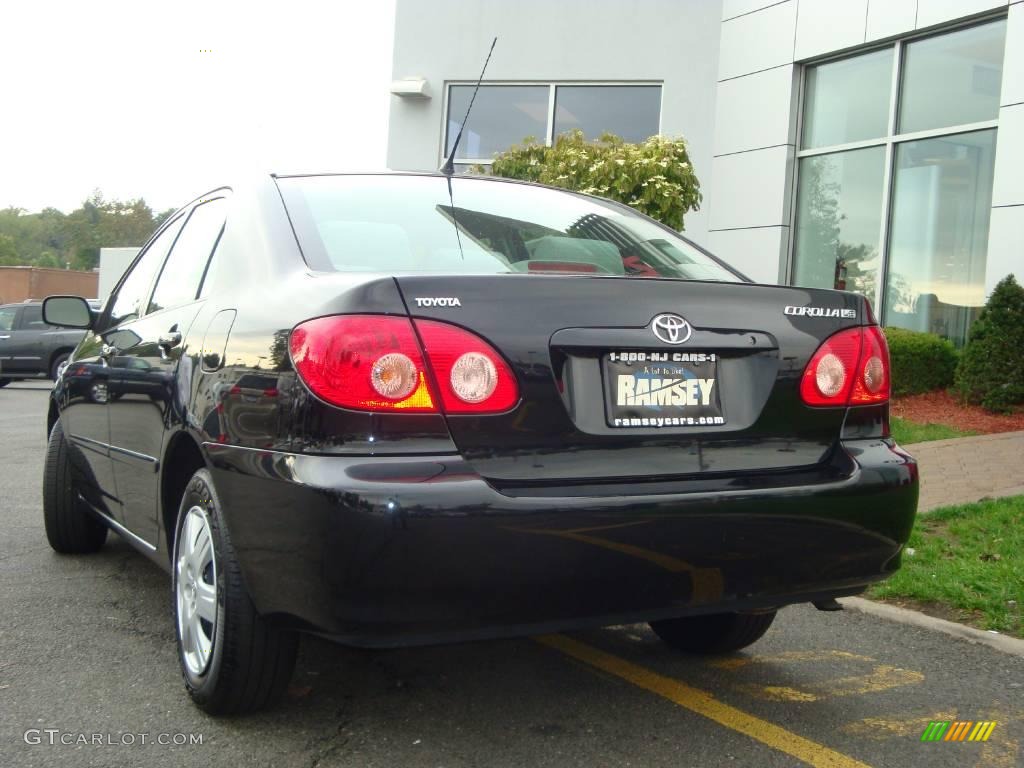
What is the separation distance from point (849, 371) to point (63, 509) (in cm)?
368

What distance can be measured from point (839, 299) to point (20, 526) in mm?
4707

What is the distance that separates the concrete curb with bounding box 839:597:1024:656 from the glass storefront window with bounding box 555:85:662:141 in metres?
13.3

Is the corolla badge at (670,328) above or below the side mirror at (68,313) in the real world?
above

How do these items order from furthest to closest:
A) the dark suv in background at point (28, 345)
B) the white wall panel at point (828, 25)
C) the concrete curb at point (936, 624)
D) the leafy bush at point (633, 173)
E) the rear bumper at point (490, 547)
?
the dark suv in background at point (28, 345) < the white wall panel at point (828, 25) < the leafy bush at point (633, 173) < the concrete curb at point (936, 624) < the rear bumper at point (490, 547)

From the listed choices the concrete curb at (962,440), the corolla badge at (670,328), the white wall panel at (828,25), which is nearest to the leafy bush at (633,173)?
the white wall panel at (828,25)

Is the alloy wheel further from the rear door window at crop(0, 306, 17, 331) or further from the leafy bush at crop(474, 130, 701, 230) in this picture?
the rear door window at crop(0, 306, 17, 331)

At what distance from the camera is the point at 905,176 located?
12.8m

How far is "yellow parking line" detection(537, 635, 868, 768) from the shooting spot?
2936 millimetres

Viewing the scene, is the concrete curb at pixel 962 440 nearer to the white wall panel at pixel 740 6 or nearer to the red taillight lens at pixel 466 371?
the red taillight lens at pixel 466 371

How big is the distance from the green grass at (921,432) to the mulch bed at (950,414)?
0.52ft

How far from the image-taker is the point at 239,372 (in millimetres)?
2922

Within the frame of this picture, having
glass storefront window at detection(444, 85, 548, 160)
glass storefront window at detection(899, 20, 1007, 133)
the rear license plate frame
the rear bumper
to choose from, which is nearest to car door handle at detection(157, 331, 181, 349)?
the rear bumper

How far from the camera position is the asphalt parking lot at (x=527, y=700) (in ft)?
9.53

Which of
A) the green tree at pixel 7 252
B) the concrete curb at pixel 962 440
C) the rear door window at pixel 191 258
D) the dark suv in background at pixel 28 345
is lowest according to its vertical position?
the dark suv in background at pixel 28 345
